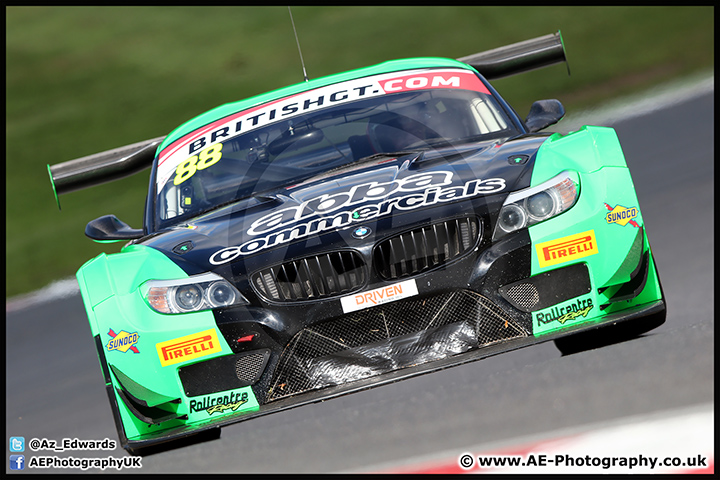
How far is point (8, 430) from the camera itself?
510cm

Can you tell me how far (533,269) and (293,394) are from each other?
1.01m

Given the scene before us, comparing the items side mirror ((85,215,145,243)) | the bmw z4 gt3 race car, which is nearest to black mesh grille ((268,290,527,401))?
the bmw z4 gt3 race car

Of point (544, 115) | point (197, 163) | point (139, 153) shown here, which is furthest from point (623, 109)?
point (197, 163)

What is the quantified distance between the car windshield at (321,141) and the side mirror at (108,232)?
Answer: 0.18m

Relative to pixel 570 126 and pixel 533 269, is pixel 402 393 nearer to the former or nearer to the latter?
pixel 533 269

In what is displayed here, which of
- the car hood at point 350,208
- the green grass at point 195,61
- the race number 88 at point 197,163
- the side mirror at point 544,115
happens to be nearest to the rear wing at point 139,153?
the side mirror at point 544,115

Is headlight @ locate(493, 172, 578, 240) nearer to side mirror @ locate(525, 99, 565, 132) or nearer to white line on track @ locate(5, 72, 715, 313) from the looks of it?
side mirror @ locate(525, 99, 565, 132)

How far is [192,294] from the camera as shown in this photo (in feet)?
10.8

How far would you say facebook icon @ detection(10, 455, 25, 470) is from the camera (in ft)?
14.2

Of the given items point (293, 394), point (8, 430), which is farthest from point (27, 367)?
point (293, 394)

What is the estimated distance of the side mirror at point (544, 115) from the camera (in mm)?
4742

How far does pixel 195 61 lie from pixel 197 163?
10.9 metres

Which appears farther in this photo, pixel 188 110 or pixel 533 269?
pixel 188 110

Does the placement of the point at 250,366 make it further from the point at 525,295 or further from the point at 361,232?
the point at 525,295
